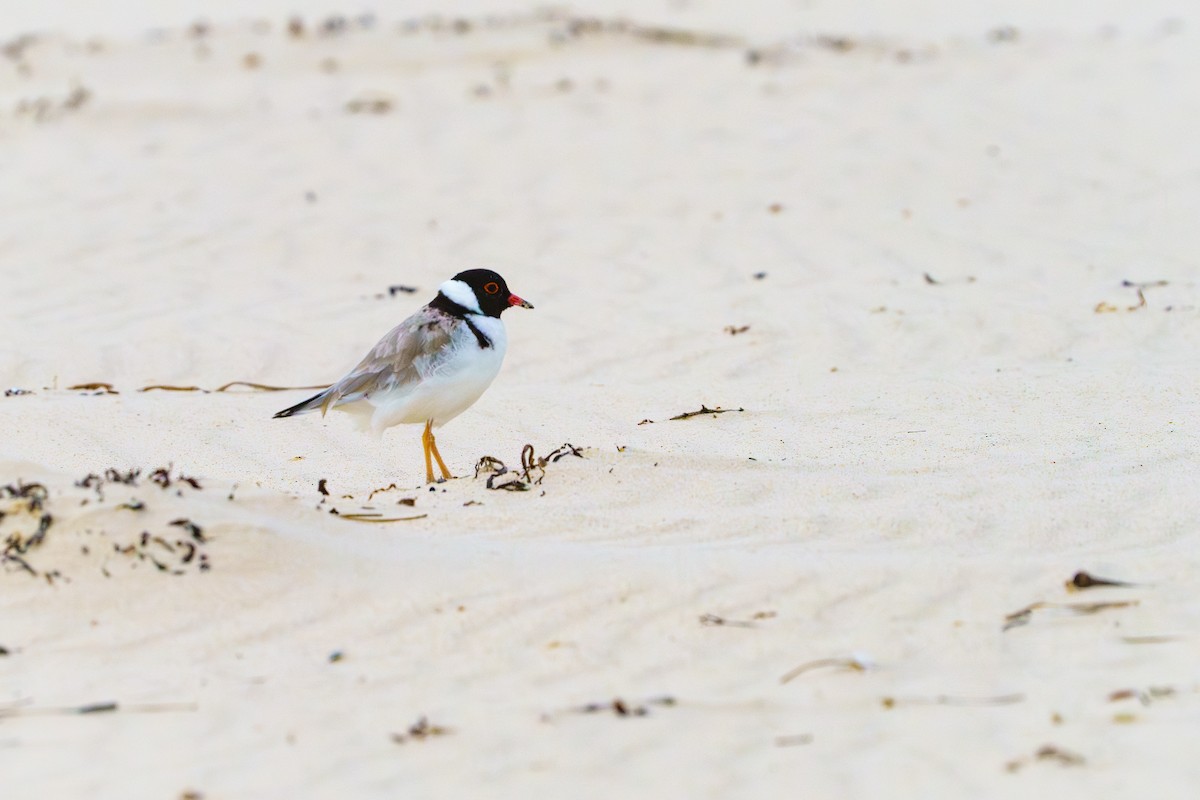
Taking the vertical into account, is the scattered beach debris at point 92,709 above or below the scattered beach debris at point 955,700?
above

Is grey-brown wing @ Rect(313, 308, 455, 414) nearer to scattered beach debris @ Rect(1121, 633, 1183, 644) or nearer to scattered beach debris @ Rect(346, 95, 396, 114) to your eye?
scattered beach debris @ Rect(1121, 633, 1183, 644)

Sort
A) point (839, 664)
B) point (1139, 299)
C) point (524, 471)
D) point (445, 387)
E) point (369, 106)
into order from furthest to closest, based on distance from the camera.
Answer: point (369, 106)
point (1139, 299)
point (445, 387)
point (524, 471)
point (839, 664)

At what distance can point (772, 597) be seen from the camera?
14.2 feet

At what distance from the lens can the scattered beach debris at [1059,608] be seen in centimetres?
416

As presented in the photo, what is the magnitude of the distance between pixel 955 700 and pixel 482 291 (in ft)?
11.5

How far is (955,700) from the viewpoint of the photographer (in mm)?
3703

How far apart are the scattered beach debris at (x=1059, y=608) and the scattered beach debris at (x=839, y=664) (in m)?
0.47

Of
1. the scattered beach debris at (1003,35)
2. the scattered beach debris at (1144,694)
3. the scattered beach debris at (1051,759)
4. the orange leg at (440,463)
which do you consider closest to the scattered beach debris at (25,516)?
the orange leg at (440,463)

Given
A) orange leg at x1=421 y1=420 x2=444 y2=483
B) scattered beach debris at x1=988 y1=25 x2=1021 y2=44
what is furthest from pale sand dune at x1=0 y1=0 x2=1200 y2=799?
scattered beach debris at x1=988 y1=25 x2=1021 y2=44

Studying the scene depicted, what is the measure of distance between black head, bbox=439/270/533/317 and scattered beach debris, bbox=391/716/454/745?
3181 mm

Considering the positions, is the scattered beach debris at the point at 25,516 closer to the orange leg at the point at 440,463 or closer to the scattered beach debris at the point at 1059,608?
the orange leg at the point at 440,463

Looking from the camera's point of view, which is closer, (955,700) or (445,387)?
(955,700)

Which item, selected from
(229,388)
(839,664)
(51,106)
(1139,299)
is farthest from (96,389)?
(51,106)

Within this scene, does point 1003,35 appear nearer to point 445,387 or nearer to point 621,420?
point 621,420
